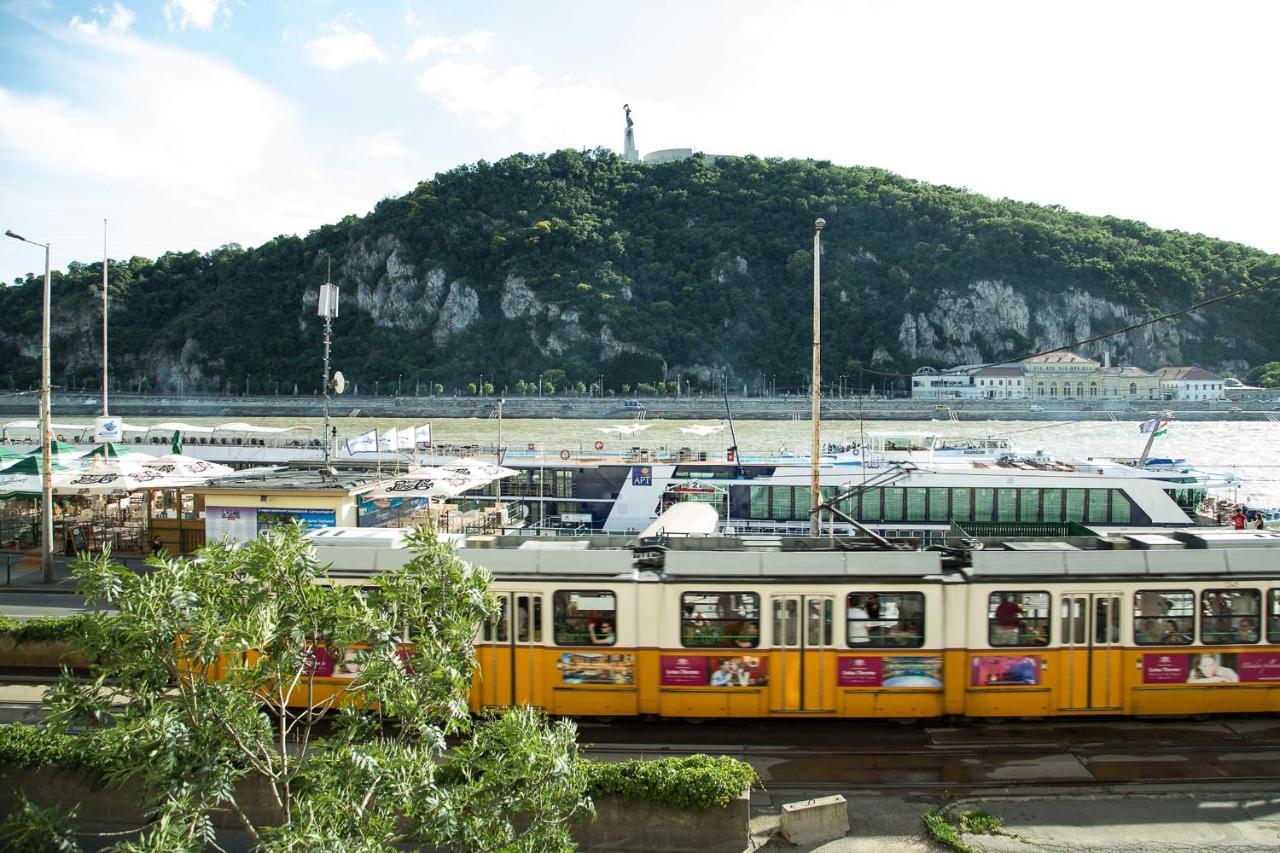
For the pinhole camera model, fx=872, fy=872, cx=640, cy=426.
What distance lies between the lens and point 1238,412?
4102 inches

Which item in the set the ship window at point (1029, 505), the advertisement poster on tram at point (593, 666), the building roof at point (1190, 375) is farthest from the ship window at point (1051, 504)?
the building roof at point (1190, 375)

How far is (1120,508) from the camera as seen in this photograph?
21125 millimetres

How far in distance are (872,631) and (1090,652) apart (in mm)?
2530

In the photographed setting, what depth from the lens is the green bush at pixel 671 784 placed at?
7.45 metres

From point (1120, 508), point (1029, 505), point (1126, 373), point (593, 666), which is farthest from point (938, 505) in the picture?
point (1126, 373)

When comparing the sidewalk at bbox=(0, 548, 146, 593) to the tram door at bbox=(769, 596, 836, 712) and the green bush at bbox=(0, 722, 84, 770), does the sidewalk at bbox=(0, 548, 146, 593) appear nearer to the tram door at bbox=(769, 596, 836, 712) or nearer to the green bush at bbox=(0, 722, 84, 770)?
the green bush at bbox=(0, 722, 84, 770)

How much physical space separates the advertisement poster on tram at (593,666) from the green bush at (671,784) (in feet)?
7.65

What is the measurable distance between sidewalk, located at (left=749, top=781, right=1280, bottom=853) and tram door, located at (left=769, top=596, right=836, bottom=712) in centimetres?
137

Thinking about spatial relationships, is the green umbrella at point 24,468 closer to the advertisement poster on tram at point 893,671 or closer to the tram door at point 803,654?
the tram door at point 803,654

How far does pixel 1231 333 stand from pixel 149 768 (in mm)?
161918

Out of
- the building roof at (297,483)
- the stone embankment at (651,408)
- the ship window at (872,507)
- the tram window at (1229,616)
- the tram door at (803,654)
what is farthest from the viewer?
the stone embankment at (651,408)

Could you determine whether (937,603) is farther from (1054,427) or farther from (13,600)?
(1054,427)

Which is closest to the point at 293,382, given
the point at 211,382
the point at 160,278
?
the point at 211,382

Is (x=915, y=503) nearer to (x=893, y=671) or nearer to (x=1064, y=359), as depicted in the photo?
→ (x=893, y=671)
